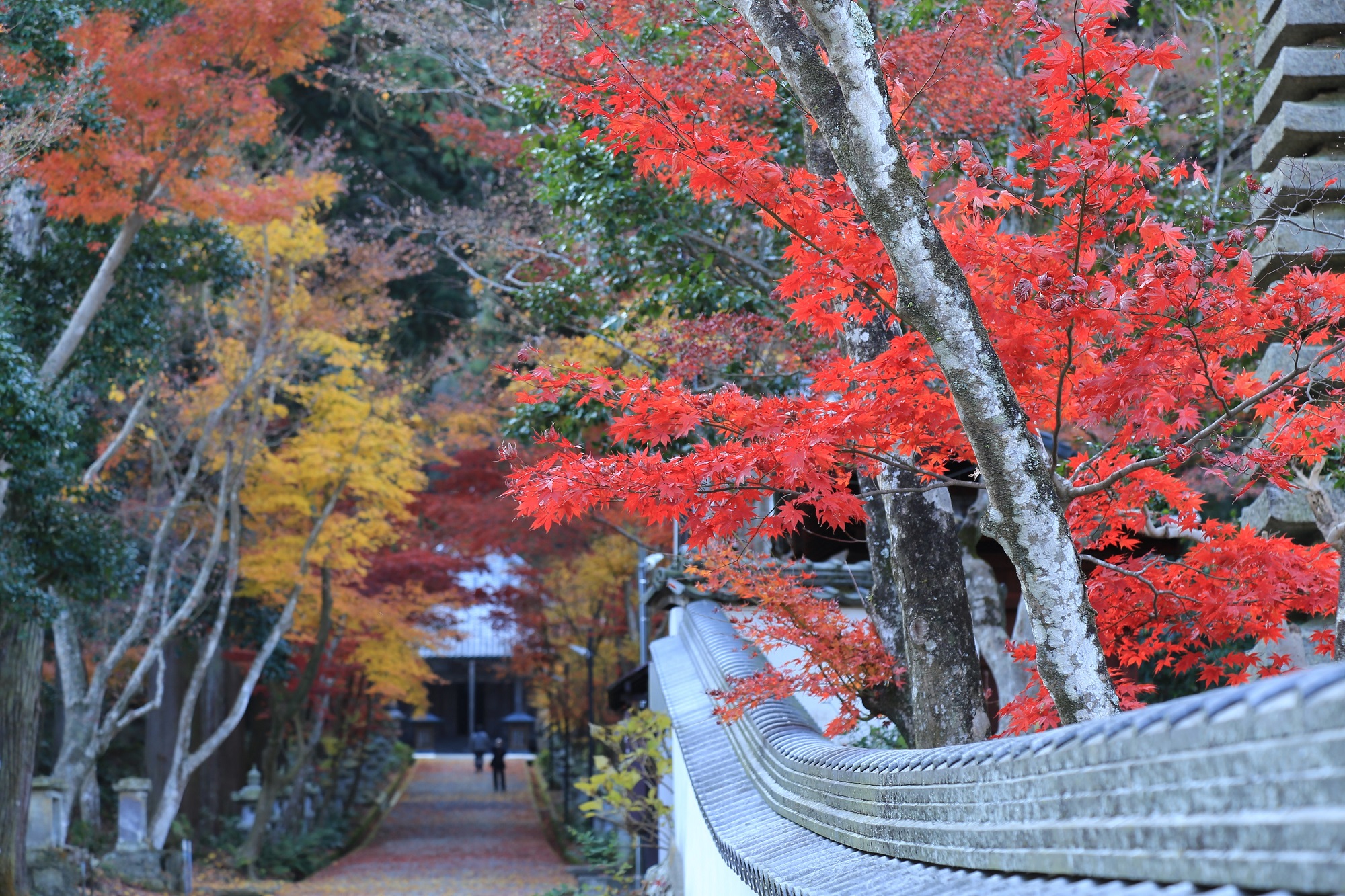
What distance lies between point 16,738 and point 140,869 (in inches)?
153

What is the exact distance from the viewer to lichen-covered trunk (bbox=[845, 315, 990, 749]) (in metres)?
5.82

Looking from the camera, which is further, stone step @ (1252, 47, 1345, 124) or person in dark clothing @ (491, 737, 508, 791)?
person in dark clothing @ (491, 737, 508, 791)

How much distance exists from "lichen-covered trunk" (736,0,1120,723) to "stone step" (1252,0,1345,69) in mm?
5513

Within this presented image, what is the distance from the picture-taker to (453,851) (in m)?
23.9

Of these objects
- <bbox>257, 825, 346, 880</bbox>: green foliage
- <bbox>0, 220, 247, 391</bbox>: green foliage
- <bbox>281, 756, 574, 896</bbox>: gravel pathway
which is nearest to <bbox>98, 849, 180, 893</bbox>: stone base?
<bbox>281, 756, 574, 896</bbox>: gravel pathway

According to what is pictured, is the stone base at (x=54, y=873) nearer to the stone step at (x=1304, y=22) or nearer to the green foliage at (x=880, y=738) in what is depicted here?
the green foliage at (x=880, y=738)

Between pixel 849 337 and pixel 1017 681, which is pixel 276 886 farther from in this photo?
pixel 849 337

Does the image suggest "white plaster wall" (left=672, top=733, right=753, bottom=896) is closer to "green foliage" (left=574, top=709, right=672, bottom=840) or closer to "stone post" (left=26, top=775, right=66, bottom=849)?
"green foliage" (left=574, top=709, right=672, bottom=840)

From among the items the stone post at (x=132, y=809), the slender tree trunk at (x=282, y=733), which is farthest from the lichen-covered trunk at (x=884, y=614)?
the slender tree trunk at (x=282, y=733)

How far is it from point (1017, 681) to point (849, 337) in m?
3.24

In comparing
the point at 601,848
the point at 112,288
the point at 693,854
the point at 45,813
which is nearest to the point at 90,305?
the point at 112,288

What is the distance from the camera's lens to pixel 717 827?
5.71m

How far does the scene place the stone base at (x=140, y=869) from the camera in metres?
15.5

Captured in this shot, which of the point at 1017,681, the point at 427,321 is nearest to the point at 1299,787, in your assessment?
the point at 1017,681
